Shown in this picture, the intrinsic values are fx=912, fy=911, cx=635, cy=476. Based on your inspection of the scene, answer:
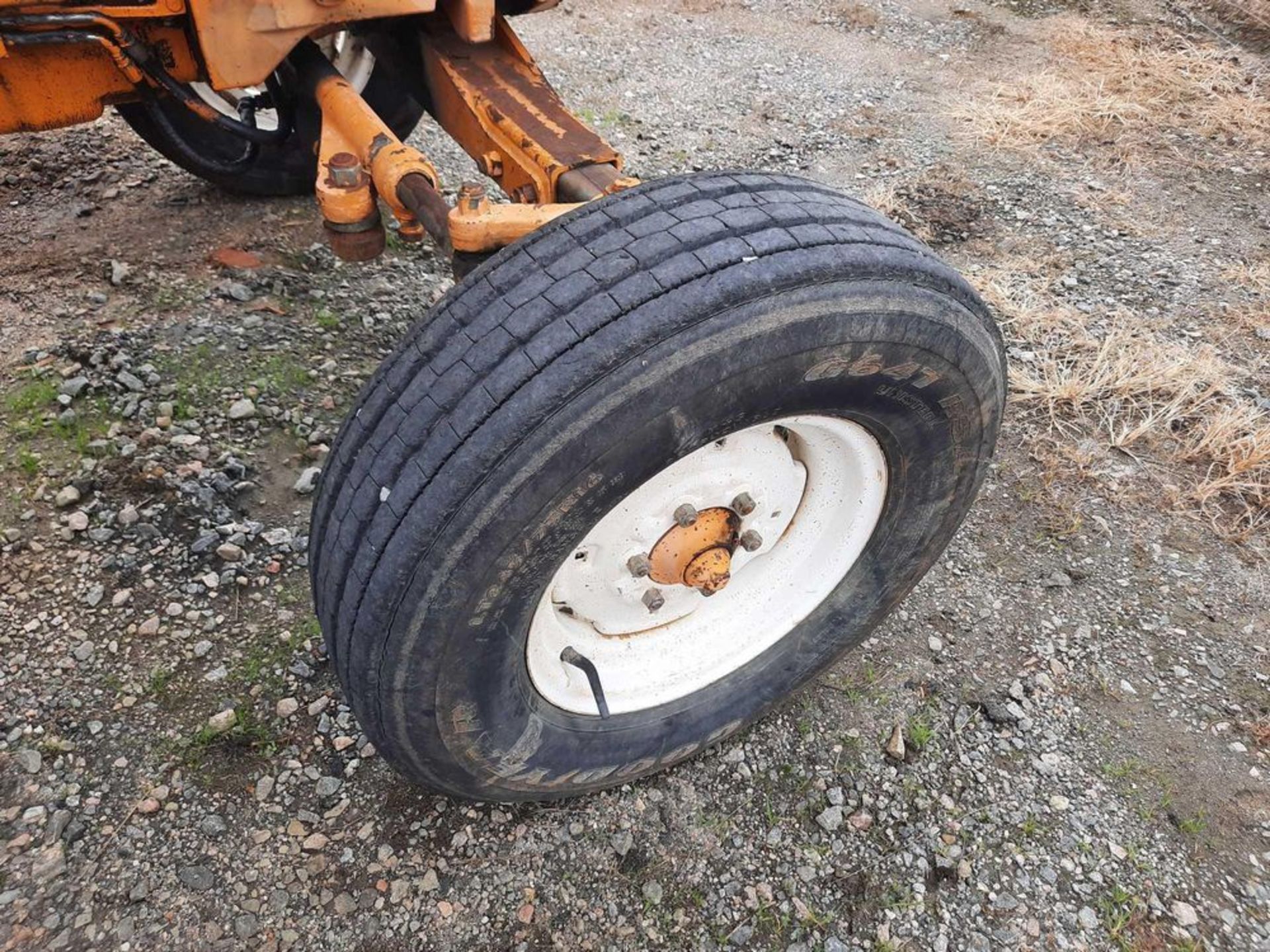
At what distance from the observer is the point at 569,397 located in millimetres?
1373

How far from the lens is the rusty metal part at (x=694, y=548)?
1.88 meters

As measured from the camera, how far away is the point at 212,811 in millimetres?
2016

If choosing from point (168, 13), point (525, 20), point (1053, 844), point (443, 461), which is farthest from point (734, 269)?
point (525, 20)

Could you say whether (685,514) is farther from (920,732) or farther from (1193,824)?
(1193,824)

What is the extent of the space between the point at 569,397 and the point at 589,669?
2.57 feet

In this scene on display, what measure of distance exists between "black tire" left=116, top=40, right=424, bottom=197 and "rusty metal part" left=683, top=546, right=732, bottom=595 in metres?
2.04

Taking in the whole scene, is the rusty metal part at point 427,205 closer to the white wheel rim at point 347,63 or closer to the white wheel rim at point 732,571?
the white wheel rim at point 732,571

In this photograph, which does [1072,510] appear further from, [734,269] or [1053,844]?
[734,269]

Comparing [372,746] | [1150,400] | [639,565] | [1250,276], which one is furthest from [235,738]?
[1250,276]

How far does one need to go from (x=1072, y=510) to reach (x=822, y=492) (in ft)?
4.30

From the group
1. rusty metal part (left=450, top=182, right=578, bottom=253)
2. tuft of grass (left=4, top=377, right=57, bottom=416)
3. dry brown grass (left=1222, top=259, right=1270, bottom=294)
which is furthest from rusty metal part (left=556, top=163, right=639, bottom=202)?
dry brown grass (left=1222, top=259, right=1270, bottom=294)

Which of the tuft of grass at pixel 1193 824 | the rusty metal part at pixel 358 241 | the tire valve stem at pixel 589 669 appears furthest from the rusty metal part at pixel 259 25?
the tuft of grass at pixel 1193 824

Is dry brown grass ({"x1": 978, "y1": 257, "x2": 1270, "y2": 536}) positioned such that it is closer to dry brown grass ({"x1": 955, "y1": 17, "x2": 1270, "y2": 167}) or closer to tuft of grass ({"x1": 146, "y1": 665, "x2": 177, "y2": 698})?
dry brown grass ({"x1": 955, "y1": 17, "x2": 1270, "y2": 167})

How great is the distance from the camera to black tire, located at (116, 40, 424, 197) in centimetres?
327
